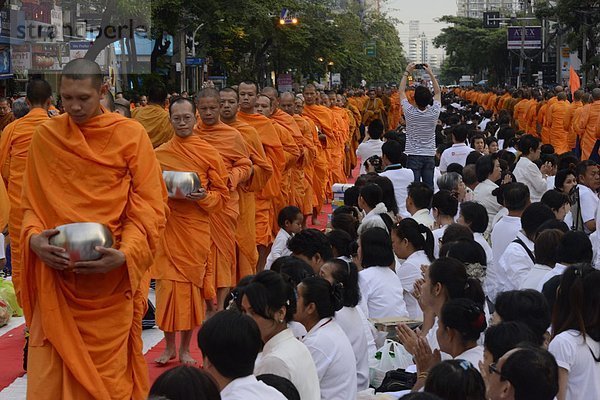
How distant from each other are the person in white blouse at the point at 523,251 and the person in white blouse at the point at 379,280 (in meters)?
0.82

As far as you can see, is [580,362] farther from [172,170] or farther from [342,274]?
[172,170]

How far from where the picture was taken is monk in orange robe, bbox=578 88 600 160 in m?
19.4

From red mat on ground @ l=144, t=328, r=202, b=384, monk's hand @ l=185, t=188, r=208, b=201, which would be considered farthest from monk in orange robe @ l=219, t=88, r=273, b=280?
monk's hand @ l=185, t=188, r=208, b=201

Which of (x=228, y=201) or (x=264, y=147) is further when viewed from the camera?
(x=264, y=147)

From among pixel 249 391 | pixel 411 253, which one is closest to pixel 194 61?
pixel 411 253

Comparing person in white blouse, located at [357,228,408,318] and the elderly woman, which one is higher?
the elderly woman

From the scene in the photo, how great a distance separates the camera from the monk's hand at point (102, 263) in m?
5.55

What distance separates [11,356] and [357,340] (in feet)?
10.6

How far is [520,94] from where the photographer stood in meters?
31.4

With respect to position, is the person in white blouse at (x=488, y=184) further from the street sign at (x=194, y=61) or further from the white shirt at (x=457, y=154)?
the street sign at (x=194, y=61)

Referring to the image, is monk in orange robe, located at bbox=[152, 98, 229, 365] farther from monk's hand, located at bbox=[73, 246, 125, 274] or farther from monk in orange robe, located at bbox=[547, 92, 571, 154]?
monk in orange robe, located at bbox=[547, 92, 571, 154]

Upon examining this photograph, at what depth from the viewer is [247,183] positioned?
1016 cm

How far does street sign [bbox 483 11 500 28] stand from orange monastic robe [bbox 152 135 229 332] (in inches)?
3155

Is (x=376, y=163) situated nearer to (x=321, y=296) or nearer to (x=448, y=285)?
(x=448, y=285)
